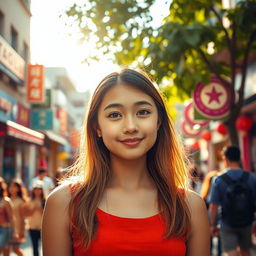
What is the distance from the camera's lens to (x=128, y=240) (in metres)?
1.89

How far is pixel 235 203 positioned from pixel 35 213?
11.4ft

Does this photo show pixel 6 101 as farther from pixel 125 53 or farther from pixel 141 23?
pixel 141 23

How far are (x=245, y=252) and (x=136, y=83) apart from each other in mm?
4217

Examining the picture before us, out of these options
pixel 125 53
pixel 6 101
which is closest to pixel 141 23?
pixel 125 53

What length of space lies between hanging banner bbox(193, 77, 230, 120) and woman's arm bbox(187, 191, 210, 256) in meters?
5.31

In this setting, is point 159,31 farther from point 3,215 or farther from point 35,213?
point 35,213

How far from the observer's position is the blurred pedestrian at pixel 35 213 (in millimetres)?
7391

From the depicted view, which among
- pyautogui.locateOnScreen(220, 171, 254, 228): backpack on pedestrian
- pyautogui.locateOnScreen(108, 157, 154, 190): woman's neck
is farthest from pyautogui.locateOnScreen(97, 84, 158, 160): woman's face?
pyautogui.locateOnScreen(220, 171, 254, 228): backpack on pedestrian

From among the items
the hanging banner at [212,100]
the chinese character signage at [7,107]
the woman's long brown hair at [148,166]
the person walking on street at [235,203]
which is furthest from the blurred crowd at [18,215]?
the chinese character signage at [7,107]

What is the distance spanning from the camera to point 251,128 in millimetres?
15141

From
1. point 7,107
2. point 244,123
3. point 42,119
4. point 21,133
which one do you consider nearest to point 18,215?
point 21,133

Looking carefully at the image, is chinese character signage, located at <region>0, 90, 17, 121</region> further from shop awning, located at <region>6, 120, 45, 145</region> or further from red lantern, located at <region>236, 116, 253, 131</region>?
red lantern, located at <region>236, 116, 253, 131</region>

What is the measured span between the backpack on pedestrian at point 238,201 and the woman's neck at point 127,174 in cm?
341

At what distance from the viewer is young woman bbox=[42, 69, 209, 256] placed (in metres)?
1.91
